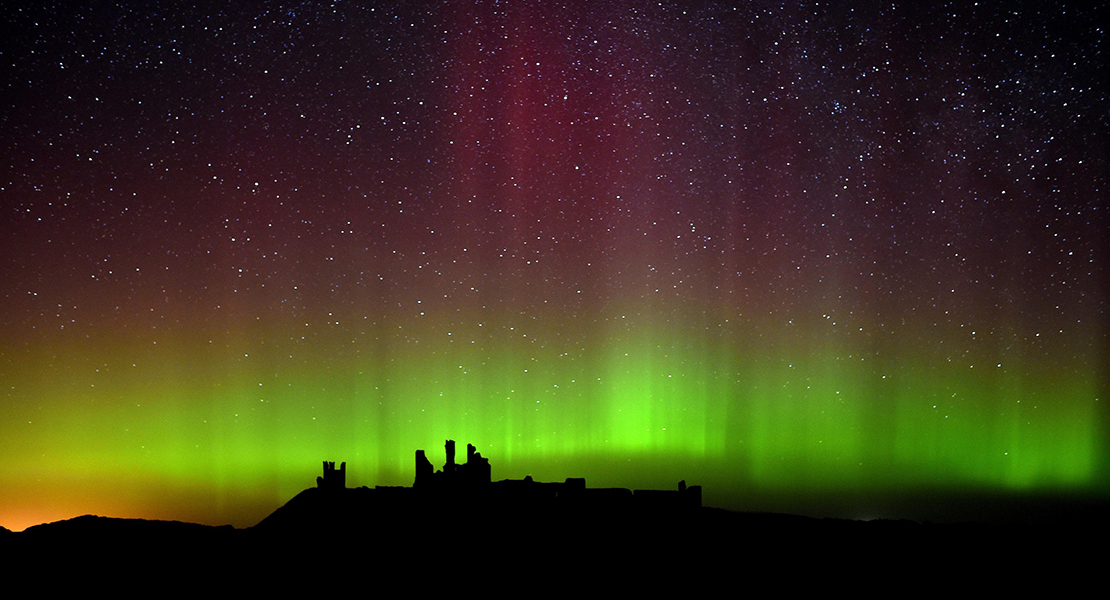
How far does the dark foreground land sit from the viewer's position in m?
13.7

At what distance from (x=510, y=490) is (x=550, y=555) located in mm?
4003

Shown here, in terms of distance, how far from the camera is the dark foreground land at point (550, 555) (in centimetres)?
1373

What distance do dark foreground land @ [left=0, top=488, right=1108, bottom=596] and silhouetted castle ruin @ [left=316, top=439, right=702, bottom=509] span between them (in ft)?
0.89

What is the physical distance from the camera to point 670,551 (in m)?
15.0

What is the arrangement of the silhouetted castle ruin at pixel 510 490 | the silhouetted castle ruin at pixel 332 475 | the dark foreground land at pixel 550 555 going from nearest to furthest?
the dark foreground land at pixel 550 555
the silhouetted castle ruin at pixel 510 490
the silhouetted castle ruin at pixel 332 475

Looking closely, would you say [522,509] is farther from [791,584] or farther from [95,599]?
[95,599]

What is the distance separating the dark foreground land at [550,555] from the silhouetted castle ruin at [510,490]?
0.27m

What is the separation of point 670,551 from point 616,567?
1.96 meters

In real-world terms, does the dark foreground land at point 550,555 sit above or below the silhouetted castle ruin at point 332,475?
below

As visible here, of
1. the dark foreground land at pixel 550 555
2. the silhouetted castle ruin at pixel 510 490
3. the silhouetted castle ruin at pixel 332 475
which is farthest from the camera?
the silhouetted castle ruin at pixel 332 475

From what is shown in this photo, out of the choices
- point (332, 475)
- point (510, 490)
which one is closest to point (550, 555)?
point (510, 490)

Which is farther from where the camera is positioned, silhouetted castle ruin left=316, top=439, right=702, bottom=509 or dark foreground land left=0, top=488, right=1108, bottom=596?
silhouetted castle ruin left=316, top=439, right=702, bottom=509

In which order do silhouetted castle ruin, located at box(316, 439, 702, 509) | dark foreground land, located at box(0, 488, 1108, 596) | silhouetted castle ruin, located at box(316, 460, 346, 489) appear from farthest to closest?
silhouetted castle ruin, located at box(316, 460, 346, 489), silhouetted castle ruin, located at box(316, 439, 702, 509), dark foreground land, located at box(0, 488, 1108, 596)

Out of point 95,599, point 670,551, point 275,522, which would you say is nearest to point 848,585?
point 670,551
